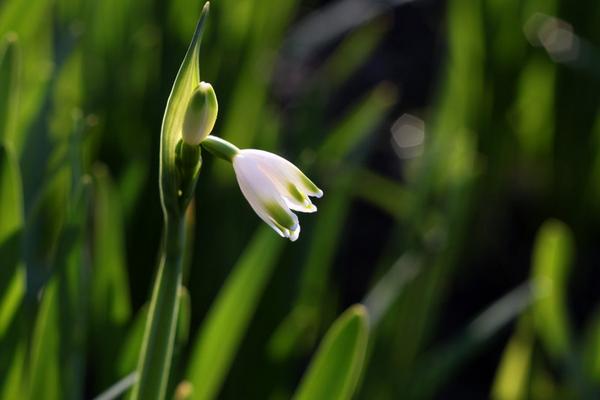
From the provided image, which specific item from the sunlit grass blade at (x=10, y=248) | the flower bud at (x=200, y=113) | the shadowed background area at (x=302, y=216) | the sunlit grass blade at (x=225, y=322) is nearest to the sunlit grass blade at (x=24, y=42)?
the shadowed background area at (x=302, y=216)

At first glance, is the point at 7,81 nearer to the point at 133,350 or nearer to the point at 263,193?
the point at 133,350

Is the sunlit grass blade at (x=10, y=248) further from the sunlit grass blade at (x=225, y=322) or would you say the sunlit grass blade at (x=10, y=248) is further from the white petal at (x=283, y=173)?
the white petal at (x=283, y=173)

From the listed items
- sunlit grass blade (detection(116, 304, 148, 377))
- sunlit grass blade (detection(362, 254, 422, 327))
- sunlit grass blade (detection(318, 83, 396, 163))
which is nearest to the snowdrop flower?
sunlit grass blade (detection(116, 304, 148, 377))

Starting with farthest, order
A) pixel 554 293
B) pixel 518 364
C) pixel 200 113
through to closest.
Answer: pixel 518 364
pixel 554 293
pixel 200 113

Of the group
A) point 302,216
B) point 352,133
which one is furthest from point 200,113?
point 352,133

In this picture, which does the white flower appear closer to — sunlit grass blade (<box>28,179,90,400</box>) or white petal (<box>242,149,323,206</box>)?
white petal (<box>242,149,323,206</box>)

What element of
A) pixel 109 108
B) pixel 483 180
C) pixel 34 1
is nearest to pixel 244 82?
pixel 109 108
